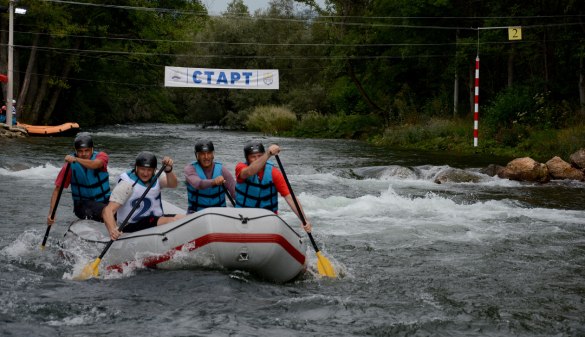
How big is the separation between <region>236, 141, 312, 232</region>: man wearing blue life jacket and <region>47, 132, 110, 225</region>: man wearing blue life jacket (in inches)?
66.0

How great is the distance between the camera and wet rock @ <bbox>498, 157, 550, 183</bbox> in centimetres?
1566

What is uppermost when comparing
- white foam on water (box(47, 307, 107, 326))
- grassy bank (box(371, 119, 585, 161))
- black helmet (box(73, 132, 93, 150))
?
grassy bank (box(371, 119, 585, 161))

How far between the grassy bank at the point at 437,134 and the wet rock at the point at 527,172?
117 inches

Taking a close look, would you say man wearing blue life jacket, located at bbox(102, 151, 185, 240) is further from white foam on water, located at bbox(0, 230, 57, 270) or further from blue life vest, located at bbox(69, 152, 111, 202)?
white foam on water, located at bbox(0, 230, 57, 270)

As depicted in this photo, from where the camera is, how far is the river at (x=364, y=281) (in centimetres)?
591

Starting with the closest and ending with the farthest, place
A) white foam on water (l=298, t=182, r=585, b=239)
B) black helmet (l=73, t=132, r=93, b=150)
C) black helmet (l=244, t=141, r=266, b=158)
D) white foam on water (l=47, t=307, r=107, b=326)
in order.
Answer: white foam on water (l=47, t=307, r=107, b=326), black helmet (l=244, t=141, r=266, b=158), black helmet (l=73, t=132, r=93, b=150), white foam on water (l=298, t=182, r=585, b=239)

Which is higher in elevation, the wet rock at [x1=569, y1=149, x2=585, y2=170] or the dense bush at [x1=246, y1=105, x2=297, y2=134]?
the dense bush at [x1=246, y1=105, x2=297, y2=134]

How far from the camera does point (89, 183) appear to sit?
330 inches

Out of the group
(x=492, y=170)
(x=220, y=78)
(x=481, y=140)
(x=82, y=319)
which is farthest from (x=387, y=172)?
(x=220, y=78)

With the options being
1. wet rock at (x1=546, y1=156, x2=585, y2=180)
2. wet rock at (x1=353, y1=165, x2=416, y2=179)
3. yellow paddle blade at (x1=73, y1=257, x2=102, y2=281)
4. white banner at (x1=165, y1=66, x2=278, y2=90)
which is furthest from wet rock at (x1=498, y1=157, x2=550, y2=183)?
white banner at (x1=165, y1=66, x2=278, y2=90)

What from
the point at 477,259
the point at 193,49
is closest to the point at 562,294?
the point at 477,259

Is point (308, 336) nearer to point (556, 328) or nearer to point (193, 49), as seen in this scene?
point (556, 328)

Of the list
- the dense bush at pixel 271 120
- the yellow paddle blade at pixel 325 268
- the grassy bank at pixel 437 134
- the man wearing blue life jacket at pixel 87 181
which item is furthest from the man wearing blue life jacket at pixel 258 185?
the dense bush at pixel 271 120

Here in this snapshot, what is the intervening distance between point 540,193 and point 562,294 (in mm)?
7318
